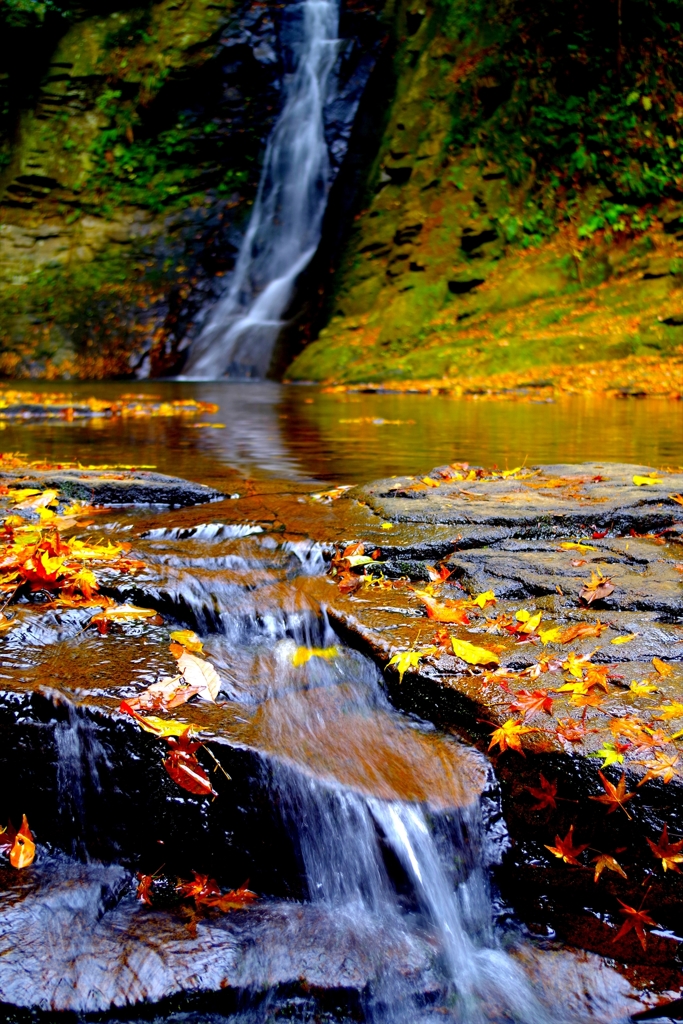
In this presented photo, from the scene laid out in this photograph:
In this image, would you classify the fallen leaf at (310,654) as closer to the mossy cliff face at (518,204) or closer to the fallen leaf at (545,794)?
the fallen leaf at (545,794)

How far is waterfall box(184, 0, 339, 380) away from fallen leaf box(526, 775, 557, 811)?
56.3 ft

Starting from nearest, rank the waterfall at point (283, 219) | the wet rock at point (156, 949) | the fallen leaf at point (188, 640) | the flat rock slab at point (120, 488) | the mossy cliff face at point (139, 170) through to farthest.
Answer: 1. the wet rock at point (156, 949)
2. the fallen leaf at point (188, 640)
3. the flat rock slab at point (120, 488)
4. the waterfall at point (283, 219)
5. the mossy cliff face at point (139, 170)

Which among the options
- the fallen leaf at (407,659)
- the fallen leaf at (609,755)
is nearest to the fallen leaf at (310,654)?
the fallen leaf at (407,659)

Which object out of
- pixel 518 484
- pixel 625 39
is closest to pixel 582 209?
pixel 625 39

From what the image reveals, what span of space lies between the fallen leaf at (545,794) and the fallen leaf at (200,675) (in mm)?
983

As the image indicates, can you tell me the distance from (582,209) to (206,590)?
15310 mm

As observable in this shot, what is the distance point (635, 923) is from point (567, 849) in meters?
0.22

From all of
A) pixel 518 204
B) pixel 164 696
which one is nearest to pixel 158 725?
pixel 164 696

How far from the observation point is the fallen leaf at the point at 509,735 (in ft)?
6.77

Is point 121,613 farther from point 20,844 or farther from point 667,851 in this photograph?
point 667,851

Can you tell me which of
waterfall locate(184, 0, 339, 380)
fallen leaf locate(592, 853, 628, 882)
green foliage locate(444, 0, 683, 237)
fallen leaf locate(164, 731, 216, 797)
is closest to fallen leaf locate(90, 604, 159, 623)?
fallen leaf locate(164, 731, 216, 797)

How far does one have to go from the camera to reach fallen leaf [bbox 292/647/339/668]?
262cm

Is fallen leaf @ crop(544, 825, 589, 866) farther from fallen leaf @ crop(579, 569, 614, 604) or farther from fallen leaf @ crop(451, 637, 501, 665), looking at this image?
fallen leaf @ crop(579, 569, 614, 604)

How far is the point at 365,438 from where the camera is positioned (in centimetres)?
719
